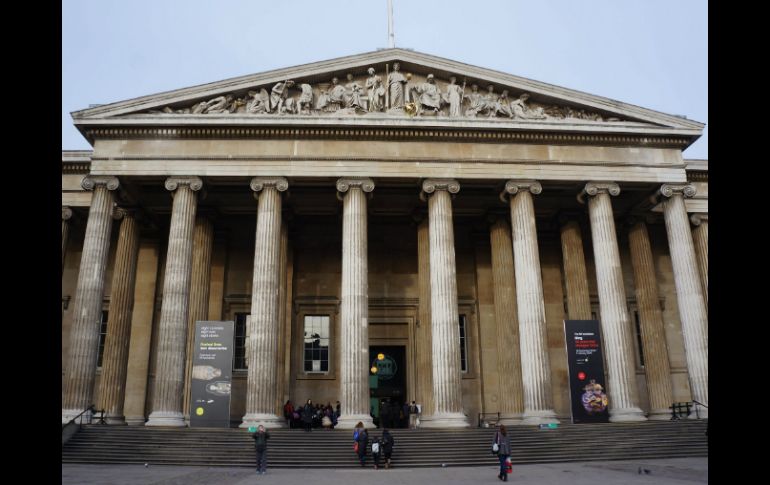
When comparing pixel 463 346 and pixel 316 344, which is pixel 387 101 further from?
pixel 463 346

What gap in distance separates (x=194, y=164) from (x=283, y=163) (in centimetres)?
366

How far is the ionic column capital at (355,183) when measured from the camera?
24.8m

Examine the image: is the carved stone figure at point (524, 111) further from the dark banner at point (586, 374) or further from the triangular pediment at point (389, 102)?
the dark banner at point (586, 374)

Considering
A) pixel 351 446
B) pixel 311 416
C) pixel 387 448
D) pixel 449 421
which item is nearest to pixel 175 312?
pixel 311 416

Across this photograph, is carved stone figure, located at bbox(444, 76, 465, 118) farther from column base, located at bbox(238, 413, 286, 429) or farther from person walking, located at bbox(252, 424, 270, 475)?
person walking, located at bbox(252, 424, 270, 475)

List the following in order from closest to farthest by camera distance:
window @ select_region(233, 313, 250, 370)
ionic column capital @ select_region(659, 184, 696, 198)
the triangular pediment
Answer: the triangular pediment, ionic column capital @ select_region(659, 184, 696, 198), window @ select_region(233, 313, 250, 370)

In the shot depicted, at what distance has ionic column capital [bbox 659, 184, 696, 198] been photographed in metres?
26.1

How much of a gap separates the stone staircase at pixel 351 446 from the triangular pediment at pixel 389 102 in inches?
483

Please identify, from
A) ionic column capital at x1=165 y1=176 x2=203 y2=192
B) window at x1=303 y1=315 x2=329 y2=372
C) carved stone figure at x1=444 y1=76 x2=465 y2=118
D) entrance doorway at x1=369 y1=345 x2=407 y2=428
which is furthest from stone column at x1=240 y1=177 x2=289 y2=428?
carved stone figure at x1=444 y1=76 x2=465 y2=118

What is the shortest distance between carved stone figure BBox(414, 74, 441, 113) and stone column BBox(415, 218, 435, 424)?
5.32m

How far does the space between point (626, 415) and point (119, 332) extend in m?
21.1

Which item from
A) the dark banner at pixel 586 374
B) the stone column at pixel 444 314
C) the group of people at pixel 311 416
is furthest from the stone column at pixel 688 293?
the group of people at pixel 311 416

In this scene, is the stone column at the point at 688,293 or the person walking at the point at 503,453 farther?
the stone column at the point at 688,293
